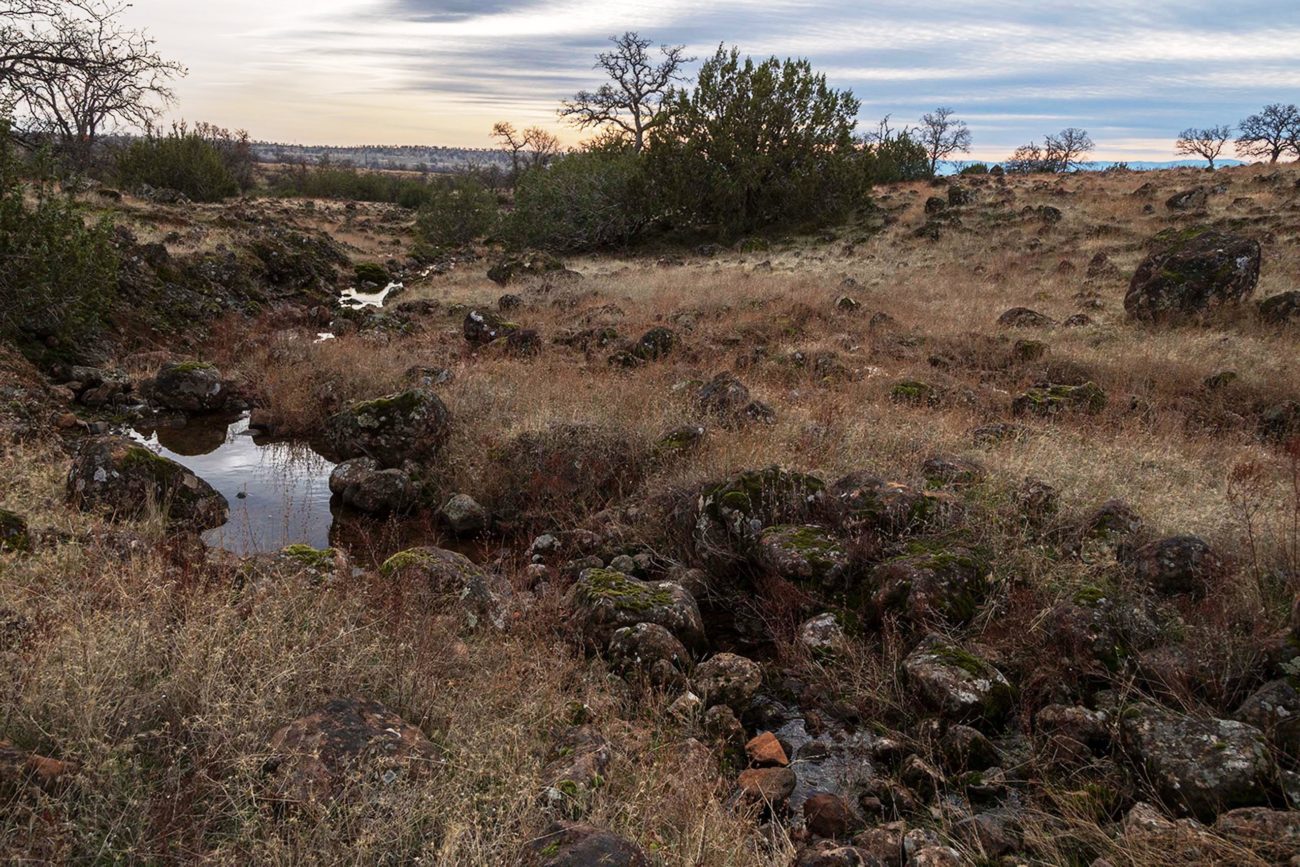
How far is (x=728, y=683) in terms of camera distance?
4.92m

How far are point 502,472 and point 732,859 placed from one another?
20.6 ft

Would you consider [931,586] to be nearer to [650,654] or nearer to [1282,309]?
[650,654]

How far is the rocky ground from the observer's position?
3.07m

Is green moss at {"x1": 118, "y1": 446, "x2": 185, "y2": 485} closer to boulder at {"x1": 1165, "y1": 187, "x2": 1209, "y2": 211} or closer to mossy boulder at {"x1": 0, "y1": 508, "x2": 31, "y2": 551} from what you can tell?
mossy boulder at {"x1": 0, "y1": 508, "x2": 31, "y2": 551}

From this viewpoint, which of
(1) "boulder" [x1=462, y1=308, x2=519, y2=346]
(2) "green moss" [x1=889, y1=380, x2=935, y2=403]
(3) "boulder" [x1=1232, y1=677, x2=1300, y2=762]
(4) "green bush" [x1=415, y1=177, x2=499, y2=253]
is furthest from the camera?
(4) "green bush" [x1=415, y1=177, x2=499, y2=253]

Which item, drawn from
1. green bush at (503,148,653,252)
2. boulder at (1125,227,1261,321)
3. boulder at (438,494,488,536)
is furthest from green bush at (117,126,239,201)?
boulder at (1125,227,1261,321)

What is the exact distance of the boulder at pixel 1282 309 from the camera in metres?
13.3

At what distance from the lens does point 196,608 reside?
13.4ft

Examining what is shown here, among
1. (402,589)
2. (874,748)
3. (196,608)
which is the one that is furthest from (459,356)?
(874,748)

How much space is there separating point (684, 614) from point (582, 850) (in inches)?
116

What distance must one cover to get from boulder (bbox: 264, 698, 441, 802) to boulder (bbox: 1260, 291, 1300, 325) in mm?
16117

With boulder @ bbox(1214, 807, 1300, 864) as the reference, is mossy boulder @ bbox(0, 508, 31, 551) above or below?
above

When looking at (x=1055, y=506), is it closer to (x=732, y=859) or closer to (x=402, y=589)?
(x=732, y=859)

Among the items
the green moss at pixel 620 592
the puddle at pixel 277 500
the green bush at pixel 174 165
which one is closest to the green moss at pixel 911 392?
the green moss at pixel 620 592
